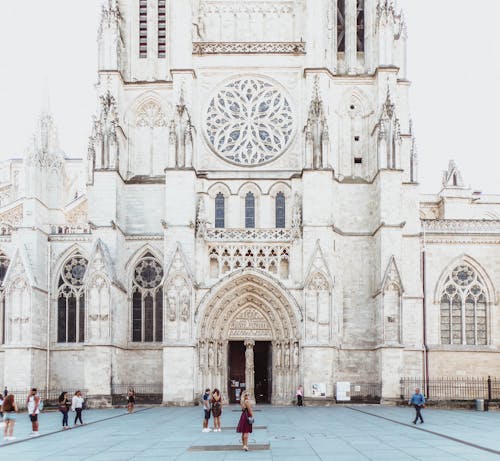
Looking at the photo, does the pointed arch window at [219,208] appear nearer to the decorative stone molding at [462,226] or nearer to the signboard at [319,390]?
the signboard at [319,390]

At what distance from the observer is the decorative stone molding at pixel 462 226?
39.1m

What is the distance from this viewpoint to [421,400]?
24.3m

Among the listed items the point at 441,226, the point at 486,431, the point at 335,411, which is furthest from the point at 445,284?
the point at 486,431

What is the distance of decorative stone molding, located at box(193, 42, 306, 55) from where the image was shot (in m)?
38.2

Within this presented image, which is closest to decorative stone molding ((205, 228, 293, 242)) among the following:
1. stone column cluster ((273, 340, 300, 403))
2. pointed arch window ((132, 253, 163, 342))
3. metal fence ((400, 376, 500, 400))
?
pointed arch window ((132, 253, 163, 342))

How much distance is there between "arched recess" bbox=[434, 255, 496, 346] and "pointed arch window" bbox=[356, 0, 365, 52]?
11.4 m

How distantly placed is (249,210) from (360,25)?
35.7ft

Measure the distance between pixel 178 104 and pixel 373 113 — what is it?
9240mm

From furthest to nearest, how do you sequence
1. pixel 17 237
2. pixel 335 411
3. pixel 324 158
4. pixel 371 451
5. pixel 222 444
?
pixel 17 237, pixel 324 158, pixel 335 411, pixel 222 444, pixel 371 451

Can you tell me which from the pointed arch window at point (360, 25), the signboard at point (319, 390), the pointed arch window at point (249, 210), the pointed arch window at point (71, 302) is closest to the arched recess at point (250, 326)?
the signboard at point (319, 390)

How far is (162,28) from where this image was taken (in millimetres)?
39438

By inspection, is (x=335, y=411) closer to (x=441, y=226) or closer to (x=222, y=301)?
(x=222, y=301)

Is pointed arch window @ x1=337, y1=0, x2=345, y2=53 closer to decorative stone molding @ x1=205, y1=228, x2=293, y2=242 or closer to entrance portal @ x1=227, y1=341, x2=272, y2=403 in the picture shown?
decorative stone molding @ x1=205, y1=228, x2=293, y2=242

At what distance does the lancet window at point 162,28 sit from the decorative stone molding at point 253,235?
9868mm
